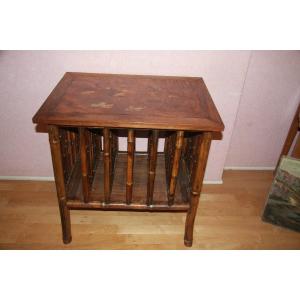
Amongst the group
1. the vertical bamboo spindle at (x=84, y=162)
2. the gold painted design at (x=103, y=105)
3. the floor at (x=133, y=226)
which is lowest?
the floor at (x=133, y=226)

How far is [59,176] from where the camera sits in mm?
1238

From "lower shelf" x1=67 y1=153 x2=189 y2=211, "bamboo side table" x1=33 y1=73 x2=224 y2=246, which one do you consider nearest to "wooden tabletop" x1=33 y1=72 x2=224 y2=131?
"bamboo side table" x1=33 y1=73 x2=224 y2=246

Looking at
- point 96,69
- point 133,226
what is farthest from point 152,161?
point 96,69

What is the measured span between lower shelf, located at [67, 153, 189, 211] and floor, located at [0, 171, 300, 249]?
11.5 inches

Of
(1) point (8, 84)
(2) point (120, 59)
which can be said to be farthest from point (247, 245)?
(1) point (8, 84)

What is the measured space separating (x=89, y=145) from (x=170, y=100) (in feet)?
1.63

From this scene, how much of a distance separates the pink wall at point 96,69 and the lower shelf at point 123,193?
1.94ft

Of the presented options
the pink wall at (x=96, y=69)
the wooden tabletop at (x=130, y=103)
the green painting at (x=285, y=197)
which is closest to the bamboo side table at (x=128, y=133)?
the wooden tabletop at (x=130, y=103)

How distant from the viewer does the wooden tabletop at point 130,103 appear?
3.51 feet

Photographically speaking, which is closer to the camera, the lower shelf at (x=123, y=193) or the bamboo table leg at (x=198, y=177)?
the bamboo table leg at (x=198, y=177)

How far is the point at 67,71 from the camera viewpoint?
1574 millimetres

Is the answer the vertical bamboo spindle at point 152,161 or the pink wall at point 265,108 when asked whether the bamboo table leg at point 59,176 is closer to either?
the vertical bamboo spindle at point 152,161

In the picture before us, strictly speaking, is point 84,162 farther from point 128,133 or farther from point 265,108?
point 265,108

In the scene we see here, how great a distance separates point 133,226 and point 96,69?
3.36ft
